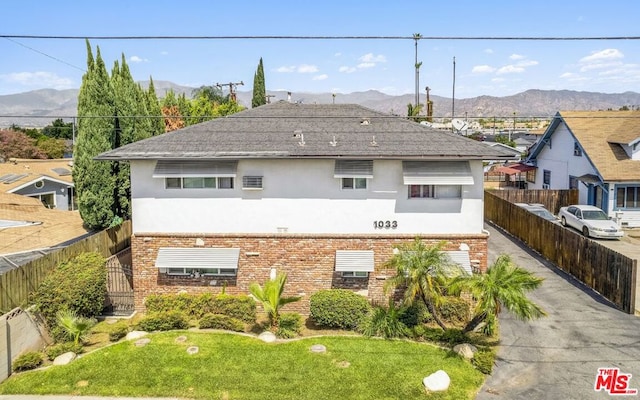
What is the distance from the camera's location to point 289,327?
639 inches

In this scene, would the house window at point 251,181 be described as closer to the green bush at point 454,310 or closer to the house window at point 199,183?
the house window at point 199,183

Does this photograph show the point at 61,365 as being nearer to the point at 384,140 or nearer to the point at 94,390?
the point at 94,390

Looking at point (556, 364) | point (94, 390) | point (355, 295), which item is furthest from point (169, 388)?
point (556, 364)

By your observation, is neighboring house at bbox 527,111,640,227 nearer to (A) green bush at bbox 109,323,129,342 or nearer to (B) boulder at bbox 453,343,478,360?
(B) boulder at bbox 453,343,478,360

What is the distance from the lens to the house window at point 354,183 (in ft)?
59.8

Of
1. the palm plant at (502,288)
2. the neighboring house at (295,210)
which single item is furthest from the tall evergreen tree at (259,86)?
the palm plant at (502,288)

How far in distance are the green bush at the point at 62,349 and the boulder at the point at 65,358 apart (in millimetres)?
210

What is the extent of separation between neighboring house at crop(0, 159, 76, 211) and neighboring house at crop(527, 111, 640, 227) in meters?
37.1

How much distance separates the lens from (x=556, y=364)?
13.9 m

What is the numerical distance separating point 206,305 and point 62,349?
4.58m

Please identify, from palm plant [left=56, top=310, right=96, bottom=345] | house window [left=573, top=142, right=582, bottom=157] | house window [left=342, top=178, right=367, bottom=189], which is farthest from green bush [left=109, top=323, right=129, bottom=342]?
house window [left=573, top=142, right=582, bottom=157]

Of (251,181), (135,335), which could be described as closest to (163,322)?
(135,335)

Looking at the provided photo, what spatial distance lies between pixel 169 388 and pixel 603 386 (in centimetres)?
1114

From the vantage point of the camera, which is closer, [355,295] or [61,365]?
[61,365]
